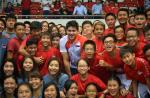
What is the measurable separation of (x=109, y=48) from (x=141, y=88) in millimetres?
828

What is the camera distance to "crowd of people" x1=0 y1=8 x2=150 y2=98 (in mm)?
5836

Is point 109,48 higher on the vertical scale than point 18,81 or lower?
higher

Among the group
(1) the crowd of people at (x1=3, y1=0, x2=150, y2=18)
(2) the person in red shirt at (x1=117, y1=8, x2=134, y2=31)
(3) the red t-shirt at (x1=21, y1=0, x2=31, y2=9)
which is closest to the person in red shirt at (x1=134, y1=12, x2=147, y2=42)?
(2) the person in red shirt at (x1=117, y1=8, x2=134, y2=31)

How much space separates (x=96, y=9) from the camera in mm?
15211

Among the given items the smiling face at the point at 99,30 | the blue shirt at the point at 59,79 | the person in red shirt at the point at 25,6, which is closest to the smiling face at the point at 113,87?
the blue shirt at the point at 59,79

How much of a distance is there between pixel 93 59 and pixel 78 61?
30 cm

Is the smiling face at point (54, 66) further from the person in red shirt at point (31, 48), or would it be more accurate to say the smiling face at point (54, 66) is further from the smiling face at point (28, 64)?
the person in red shirt at point (31, 48)

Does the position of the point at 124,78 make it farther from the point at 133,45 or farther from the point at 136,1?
the point at 136,1

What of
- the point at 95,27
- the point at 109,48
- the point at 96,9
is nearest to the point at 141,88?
the point at 109,48

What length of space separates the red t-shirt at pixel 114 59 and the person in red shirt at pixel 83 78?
337 mm

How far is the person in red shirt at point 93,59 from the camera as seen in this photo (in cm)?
627

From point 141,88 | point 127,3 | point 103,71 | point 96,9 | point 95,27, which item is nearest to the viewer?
point 141,88

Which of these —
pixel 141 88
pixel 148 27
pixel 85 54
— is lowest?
pixel 141 88

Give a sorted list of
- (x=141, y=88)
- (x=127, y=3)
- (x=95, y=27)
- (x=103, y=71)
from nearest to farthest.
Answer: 1. (x=141, y=88)
2. (x=103, y=71)
3. (x=95, y=27)
4. (x=127, y=3)
